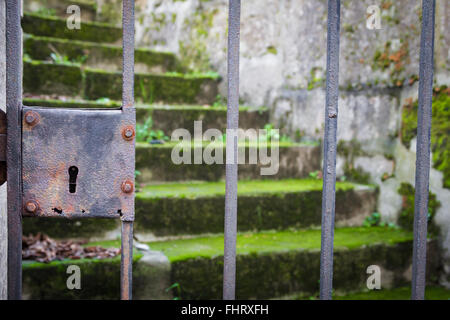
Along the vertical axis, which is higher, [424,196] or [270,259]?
[424,196]

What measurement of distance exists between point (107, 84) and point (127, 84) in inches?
109

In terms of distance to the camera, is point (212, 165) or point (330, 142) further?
point (212, 165)

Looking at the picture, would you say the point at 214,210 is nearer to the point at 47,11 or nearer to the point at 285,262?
the point at 285,262

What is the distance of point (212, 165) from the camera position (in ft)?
9.13

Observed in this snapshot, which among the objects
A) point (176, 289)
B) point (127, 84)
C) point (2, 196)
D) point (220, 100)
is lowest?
point (176, 289)

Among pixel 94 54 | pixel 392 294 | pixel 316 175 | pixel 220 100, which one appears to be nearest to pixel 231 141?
pixel 392 294

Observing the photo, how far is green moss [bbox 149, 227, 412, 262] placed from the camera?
1994 mm

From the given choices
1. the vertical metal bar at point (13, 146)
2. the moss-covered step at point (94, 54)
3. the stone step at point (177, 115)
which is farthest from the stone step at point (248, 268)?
the moss-covered step at point (94, 54)

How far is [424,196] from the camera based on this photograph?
0.89 metres

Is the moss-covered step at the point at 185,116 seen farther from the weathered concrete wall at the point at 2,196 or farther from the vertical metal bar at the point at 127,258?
the vertical metal bar at the point at 127,258
